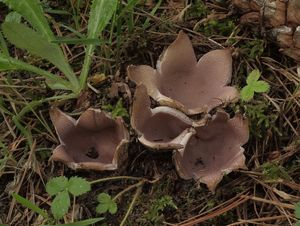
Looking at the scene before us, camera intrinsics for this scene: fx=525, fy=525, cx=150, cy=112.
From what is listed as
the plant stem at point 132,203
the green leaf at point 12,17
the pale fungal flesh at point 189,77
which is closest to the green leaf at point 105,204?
the plant stem at point 132,203

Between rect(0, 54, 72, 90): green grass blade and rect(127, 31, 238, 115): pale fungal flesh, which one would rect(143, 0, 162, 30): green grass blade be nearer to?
rect(127, 31, 238, 115): pale fungal flesh

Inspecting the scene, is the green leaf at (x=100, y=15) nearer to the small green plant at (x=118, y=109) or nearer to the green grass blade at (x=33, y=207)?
the small green plant at (x=118, y=109)

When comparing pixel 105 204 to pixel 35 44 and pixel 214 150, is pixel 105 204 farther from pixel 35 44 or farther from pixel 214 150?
pixel 35 44

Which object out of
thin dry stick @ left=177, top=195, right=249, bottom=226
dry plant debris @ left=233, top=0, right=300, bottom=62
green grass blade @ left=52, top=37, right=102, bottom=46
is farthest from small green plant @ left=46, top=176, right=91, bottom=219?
dry plant debris @ left=233, top=0, right=300, bottom=62

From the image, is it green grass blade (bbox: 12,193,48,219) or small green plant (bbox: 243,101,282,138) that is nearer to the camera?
green grass blade (bbox: 12,193,48,219)

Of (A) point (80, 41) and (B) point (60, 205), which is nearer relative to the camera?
→ (B) point (60, 205)

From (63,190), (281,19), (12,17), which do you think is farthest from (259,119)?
(12,17)
